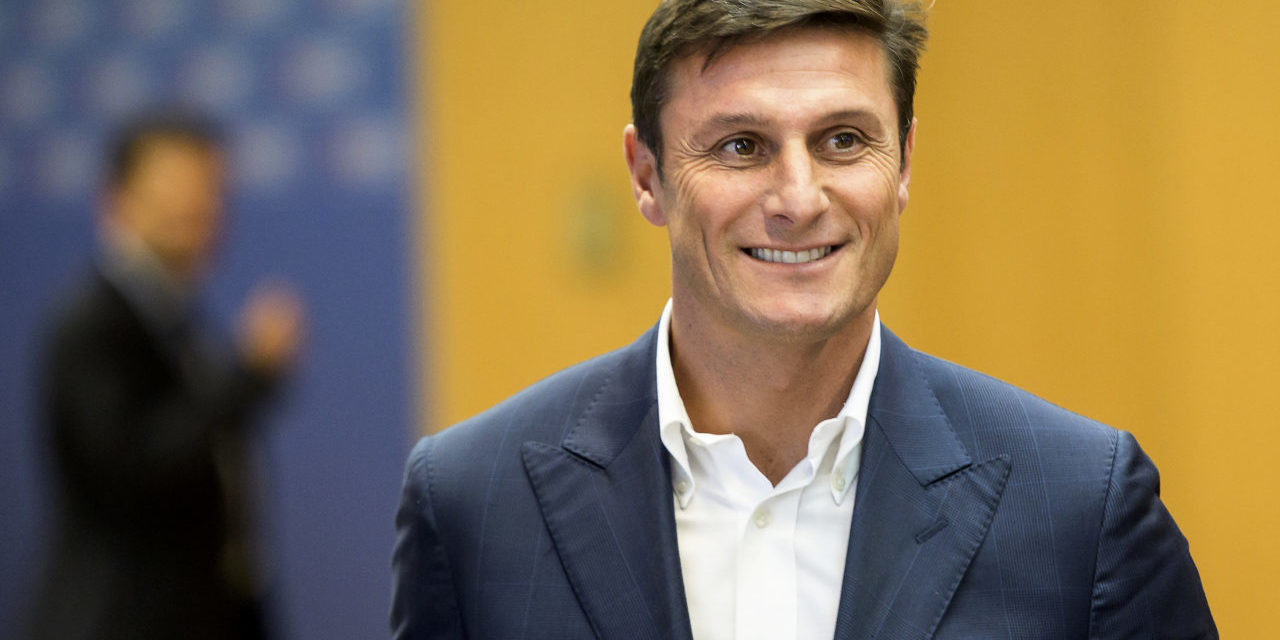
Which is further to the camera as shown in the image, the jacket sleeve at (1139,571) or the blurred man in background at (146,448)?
the blurred man in background at (146,448)

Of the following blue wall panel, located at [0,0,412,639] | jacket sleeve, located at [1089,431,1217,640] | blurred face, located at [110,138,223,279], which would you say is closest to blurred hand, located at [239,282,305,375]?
blue wall panel, located at [0,0,412,639]

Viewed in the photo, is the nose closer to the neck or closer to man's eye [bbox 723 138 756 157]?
man's eye [bbox 723 138 756 157]

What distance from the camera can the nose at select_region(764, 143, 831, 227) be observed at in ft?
5.65

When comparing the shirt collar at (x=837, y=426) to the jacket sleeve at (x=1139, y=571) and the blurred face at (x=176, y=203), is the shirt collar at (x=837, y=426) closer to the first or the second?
the jacket sleeve at (x=1139, y=571)

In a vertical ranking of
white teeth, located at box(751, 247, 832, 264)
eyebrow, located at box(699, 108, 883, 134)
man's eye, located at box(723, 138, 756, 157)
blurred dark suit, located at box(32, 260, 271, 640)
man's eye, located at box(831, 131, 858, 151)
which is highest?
eyebrow, located at box(699, 108, 883, 134)

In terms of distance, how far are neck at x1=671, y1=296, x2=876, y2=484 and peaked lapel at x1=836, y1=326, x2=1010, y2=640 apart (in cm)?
6

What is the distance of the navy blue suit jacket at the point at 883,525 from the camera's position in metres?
1.70

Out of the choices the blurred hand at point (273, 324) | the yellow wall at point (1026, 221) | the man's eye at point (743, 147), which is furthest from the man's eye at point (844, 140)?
the blurred hand at point (273, 324)

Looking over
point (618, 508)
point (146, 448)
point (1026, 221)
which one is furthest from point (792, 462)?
point (146, 448)

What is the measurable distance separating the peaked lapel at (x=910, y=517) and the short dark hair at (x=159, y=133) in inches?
141

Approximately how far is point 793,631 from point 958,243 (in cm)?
260

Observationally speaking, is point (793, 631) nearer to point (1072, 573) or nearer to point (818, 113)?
point (1072, 573)

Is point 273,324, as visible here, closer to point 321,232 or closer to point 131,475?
point 321,232

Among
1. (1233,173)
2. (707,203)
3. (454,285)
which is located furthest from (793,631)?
(454,285)
